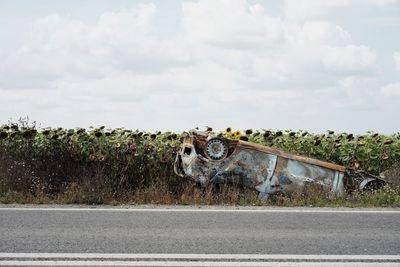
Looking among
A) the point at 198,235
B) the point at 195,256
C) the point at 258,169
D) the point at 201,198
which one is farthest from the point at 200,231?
the point at 258,169

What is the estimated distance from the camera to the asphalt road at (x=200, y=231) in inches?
261

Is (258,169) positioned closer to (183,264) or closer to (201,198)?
(201,198)

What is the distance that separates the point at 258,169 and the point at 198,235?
3.55 metres

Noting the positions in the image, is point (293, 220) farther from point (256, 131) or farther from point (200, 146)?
point (256, 131)

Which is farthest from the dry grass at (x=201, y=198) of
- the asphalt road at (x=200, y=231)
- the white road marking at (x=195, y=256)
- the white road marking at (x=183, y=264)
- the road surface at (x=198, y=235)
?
the white road marking at (x=183, y=264)

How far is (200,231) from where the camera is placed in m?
7.48

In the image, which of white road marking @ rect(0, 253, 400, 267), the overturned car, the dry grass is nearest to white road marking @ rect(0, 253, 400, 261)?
white road marking @ rect(0, 253, 400, 267)

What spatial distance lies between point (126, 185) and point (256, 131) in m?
4.12

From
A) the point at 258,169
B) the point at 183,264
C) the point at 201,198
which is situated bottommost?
the point at 183,264

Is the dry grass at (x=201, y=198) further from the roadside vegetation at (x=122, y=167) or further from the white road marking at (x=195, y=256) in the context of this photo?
the white road marking at (x=195, y=256)

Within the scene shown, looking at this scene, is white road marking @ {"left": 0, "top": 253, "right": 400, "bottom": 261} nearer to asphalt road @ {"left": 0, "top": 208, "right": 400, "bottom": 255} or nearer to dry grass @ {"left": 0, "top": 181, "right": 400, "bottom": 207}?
asphalt road @ {"left": 0, "top": 208, "right": 400, "bottom": 255}

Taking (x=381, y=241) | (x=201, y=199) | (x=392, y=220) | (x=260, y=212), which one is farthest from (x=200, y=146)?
(x=381, y=241)

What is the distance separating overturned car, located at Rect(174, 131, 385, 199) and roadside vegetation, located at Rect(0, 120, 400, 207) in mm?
223

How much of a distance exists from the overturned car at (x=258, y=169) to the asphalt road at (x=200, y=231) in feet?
4.15
